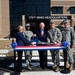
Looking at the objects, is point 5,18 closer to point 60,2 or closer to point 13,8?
point 13,8

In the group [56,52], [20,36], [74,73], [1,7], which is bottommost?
[74,73]

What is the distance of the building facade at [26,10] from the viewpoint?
6081cm

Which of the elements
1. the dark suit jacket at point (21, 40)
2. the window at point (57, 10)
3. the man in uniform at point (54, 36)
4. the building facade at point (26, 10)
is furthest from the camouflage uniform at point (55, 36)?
the window at point (57, 10)

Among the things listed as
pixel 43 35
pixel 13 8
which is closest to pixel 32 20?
pixel 13 8

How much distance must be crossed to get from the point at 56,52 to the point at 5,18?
2096 inches

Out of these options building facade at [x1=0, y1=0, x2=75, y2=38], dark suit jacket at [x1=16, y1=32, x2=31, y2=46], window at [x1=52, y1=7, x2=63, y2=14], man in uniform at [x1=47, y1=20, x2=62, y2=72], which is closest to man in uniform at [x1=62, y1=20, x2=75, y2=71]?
man in uniform at [x1=47, y1=20, x2=62, y2=72]

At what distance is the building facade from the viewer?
200 ft

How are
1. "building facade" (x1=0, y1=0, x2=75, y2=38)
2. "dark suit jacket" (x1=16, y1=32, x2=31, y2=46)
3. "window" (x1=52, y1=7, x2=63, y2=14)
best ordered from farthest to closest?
"building facade" (x1=0, y1=0, x2=75, y2=38) < "window" (x1=52, y1=7, x2=63, y2=14) < "dark suit jacket" (x1=16, y1=32, x2=31, y2=46)

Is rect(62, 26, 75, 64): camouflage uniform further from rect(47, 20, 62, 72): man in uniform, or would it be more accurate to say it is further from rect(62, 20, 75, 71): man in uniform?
rect(47, 20, 62, 72): man in uniform

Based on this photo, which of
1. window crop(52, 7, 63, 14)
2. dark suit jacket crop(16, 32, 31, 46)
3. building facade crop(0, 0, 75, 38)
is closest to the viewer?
dark suit jacket crop(16, 32, 31, 46)

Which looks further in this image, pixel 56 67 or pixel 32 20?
pixel 32 20

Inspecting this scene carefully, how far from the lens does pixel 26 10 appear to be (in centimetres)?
6159

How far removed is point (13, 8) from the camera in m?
62.2

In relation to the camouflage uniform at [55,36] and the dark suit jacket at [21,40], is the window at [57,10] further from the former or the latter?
the dark suit jacket at [21,40]
